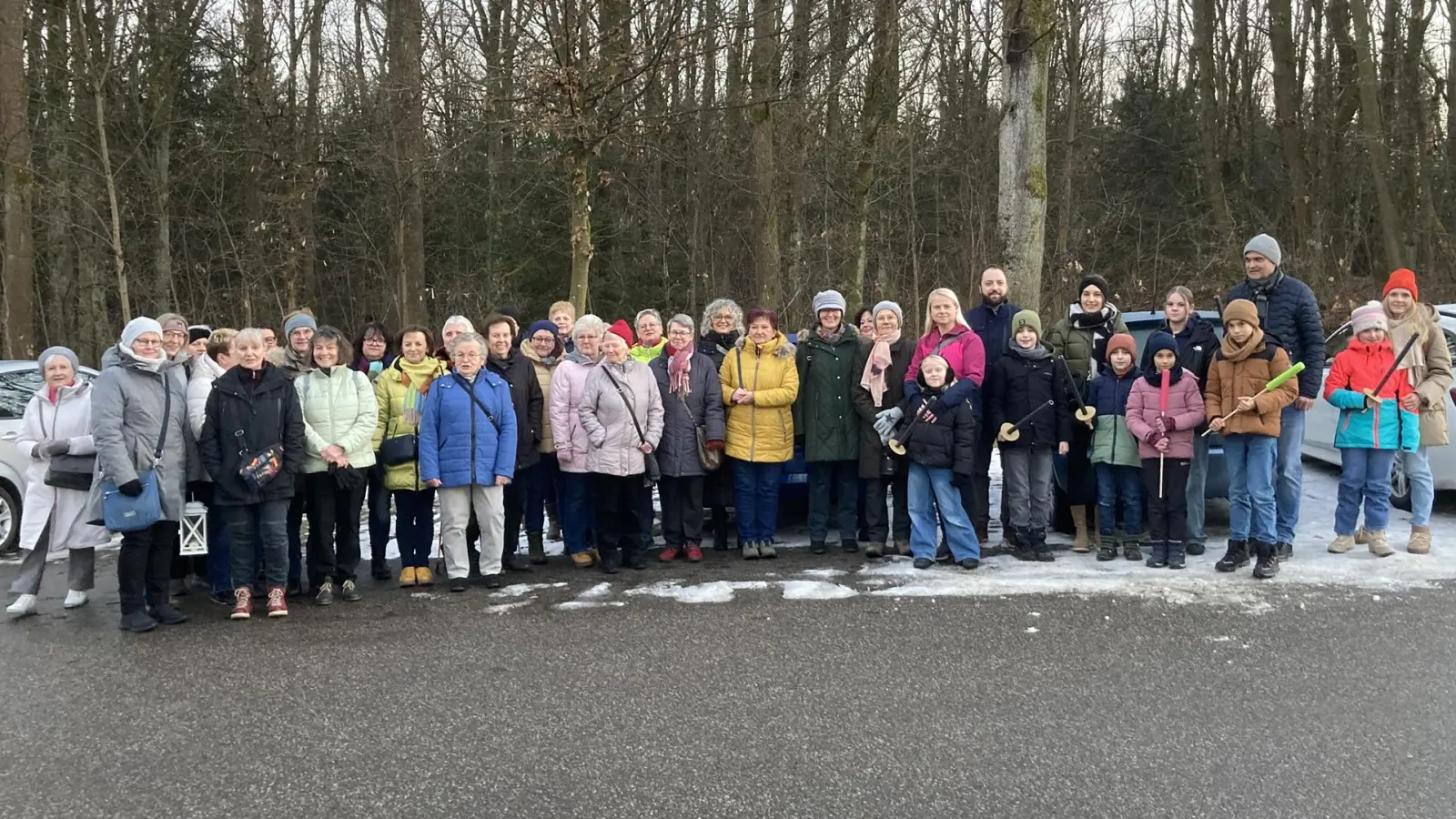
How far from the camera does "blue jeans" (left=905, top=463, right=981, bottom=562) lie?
24.0 ft

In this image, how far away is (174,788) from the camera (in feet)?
13.0

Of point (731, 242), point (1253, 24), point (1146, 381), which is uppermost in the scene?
point (1253, 24)

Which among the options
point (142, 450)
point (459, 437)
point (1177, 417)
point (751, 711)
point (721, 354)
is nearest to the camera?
point (751, 711)

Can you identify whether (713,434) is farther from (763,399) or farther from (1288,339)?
(1288,339)

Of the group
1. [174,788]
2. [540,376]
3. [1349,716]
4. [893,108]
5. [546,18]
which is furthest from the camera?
[893,108]

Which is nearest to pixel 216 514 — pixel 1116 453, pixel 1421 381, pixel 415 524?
pixel 415 524

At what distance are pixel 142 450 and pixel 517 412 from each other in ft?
7.55

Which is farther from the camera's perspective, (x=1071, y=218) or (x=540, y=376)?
(x=1071, y=218)

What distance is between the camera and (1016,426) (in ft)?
24.5

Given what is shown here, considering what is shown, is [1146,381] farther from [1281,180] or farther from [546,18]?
[1281,180]

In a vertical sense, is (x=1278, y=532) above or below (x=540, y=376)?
below

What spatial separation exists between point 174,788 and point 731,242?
71.9ft

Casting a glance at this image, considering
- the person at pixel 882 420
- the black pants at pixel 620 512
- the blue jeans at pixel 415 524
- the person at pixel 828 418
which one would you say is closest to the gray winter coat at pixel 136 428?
the blue jeans at pixel 415 524

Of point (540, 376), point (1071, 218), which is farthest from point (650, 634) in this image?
point (1071, 218)
